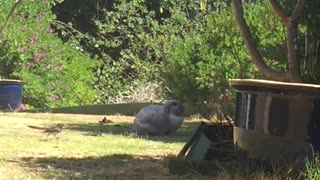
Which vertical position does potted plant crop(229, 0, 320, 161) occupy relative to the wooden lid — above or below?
below

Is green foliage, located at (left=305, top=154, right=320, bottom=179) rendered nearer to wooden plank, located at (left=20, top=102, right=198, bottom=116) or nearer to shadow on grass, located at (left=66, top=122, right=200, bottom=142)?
shadow on grass, located at (left=66, top=122, right=200, bottom=142)

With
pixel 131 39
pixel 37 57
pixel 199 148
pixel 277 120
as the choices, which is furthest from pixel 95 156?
pixel 131 39

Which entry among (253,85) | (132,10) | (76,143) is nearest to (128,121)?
(76,143)

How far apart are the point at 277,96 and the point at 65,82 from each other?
12.2 meters

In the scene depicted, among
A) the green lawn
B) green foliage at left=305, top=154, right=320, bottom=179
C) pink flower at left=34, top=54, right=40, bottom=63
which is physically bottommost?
the green lawn

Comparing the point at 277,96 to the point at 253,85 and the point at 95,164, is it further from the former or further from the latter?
the point at 95,164

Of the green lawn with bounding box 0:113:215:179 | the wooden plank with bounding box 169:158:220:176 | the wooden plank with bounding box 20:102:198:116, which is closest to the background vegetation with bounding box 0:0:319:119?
the wooden plank with bounding box 20:102:198:116

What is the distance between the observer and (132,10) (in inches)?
747

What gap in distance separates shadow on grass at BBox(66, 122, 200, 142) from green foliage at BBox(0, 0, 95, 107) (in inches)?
230

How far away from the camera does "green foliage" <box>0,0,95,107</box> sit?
15844mm

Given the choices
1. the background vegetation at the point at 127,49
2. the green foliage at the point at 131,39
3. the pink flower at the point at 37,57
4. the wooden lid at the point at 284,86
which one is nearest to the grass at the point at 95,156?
the wooden lid at the point at 284,86

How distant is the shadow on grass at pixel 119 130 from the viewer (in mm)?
8859

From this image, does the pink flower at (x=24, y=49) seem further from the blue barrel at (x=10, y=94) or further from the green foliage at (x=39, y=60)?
the blue barrel at (x=10, y=94)

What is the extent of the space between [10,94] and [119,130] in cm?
490
